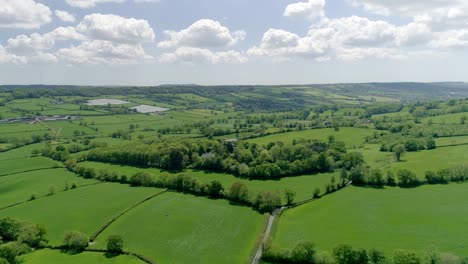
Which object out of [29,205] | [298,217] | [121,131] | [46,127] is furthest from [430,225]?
[46,127]

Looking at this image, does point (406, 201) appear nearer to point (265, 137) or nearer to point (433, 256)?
point (433, 256)

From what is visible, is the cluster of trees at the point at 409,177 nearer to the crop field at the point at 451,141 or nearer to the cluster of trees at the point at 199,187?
the cluster of trees at the point at 199,187

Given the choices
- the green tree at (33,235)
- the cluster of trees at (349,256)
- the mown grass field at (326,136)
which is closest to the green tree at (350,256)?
the cluster of trees at (349,256)

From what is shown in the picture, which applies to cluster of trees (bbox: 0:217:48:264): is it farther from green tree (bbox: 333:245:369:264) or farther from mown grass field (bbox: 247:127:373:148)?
mown grass field (bbox: 247:127:373:148)

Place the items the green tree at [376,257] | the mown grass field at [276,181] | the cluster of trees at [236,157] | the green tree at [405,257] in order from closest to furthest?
1. the green tree at [405,257]
2. the green tree at [376,257]
3. the mown grass field at [276,181]
4. the cluster of trees at [236,157]

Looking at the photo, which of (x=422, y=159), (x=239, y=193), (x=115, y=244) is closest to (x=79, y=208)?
(x=115, y=244)
